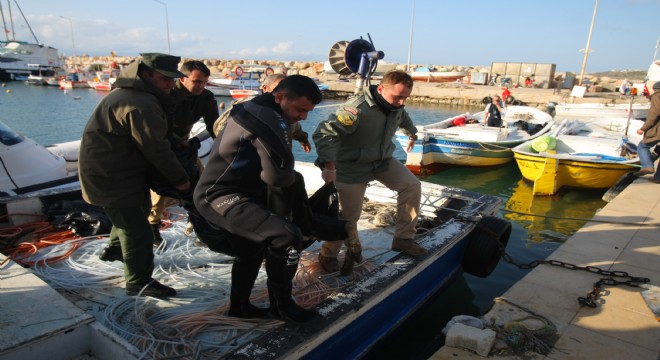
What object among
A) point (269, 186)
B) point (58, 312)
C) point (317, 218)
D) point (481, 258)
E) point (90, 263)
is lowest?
point (481, 258)

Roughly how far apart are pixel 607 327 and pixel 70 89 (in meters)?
49.3

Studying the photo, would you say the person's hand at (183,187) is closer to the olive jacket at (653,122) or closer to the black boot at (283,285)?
the black boot at (283,285)

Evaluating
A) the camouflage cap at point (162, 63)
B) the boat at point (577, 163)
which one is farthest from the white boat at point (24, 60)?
the camouflage cap at point (162, 63)

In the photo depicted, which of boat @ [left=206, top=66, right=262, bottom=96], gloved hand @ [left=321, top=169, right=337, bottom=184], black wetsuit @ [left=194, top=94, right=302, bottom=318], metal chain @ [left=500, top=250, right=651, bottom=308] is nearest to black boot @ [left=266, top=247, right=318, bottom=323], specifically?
black wetsuit @ [left=194, top=94, right=302, bottom=318]

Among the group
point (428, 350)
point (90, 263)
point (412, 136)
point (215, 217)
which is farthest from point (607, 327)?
point (90, 263)

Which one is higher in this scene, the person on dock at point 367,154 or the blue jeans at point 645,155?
the person on dock at point 367,154

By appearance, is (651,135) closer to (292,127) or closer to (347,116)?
(347,116)

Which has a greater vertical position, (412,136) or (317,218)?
(412,136)

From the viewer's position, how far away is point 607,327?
143 inches

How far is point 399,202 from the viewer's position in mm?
4055

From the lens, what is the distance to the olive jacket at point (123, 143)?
2.88 m

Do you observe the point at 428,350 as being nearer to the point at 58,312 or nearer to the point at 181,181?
the point at 181,181

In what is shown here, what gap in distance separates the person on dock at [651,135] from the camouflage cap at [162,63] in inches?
344

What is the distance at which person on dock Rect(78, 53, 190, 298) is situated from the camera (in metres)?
2.89
